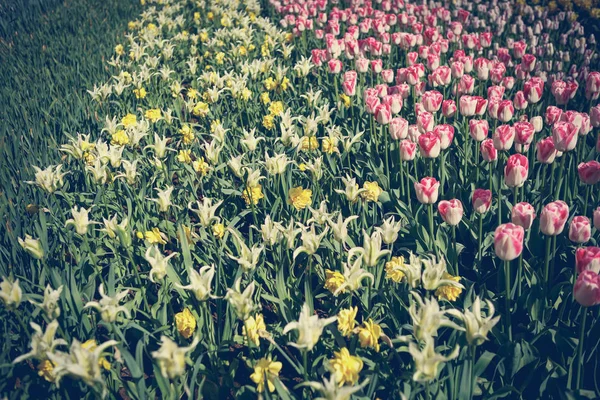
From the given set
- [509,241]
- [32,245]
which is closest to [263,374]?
[509,241]

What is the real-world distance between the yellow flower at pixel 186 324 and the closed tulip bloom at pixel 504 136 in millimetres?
1693

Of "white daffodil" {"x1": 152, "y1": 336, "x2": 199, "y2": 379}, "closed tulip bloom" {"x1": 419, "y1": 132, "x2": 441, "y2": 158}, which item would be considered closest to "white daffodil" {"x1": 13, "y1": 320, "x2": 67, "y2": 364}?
"white daffodil" {"x1": 152, "y1": 336, "x2": 199, "y2": 379}

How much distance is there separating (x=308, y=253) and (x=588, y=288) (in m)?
0.99

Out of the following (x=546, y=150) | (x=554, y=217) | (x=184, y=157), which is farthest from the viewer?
(x=184, y=157)

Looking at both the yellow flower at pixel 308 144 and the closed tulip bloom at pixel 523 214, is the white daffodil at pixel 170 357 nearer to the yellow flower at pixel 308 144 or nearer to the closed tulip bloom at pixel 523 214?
the closed tulip bloom at pixel 523 214

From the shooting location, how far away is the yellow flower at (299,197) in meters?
2.69

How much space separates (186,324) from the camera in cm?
196

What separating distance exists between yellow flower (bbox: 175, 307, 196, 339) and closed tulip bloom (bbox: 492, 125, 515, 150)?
5.55 ft

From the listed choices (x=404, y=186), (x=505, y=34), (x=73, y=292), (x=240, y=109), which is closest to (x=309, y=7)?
(x=505, y=34)

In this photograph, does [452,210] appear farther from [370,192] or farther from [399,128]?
[399,128]

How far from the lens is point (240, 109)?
13.0 feet

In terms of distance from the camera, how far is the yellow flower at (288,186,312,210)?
269cm

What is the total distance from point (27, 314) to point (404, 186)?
2.15 m

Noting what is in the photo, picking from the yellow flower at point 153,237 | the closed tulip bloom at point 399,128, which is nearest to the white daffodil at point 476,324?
the closed tulip bloom at point 399,128
